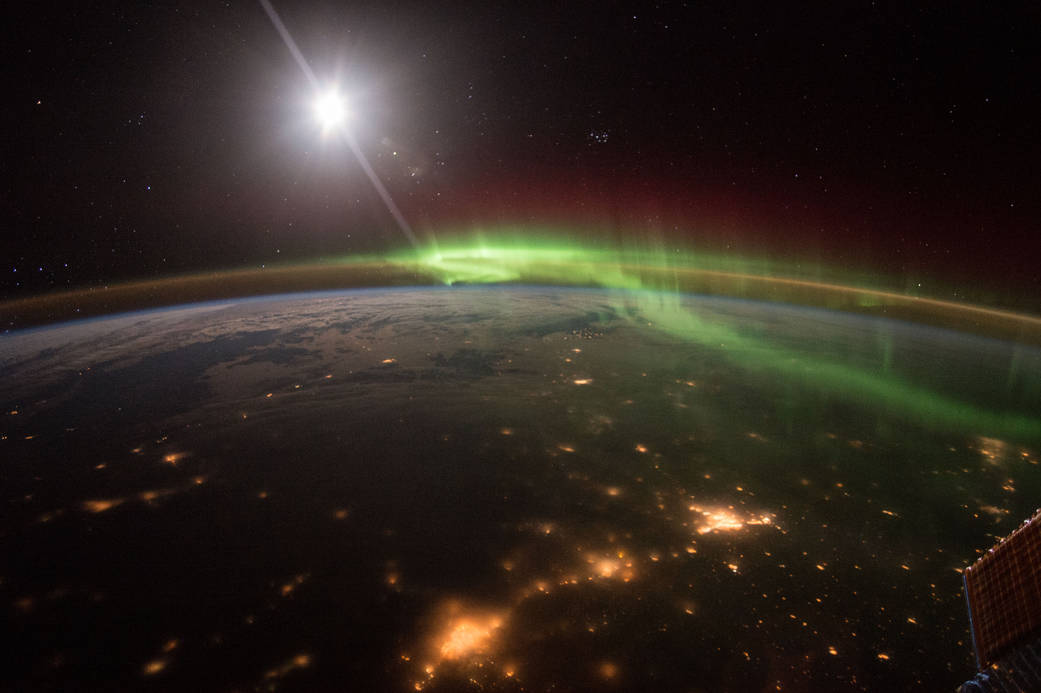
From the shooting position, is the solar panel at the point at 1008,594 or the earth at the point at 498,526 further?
the earth at the point at 498,526

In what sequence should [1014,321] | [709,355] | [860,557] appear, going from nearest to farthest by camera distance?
1. [860,557]
2. [709,355]
3. [1014,321]

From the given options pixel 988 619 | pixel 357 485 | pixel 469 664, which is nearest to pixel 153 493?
pixel 357 485

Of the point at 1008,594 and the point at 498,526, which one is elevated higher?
the point at 1008,594

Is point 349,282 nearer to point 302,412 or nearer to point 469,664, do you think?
point 302,412

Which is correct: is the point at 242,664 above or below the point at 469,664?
above

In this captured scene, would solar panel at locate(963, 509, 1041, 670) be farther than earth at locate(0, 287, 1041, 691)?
No
